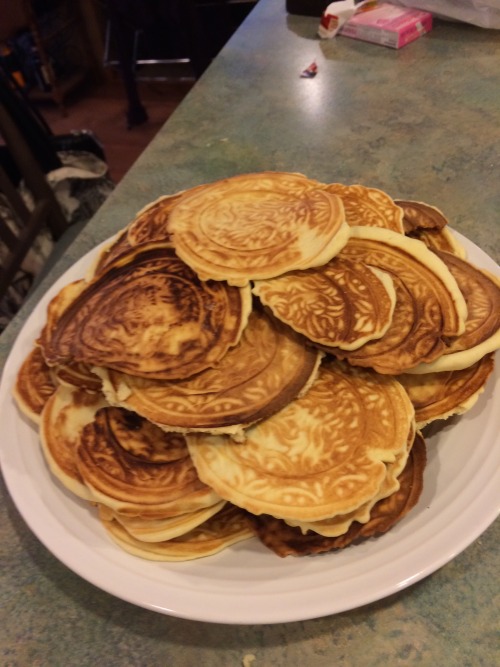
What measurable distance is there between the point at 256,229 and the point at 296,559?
554 mm

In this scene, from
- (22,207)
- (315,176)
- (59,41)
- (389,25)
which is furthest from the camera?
(59,41)

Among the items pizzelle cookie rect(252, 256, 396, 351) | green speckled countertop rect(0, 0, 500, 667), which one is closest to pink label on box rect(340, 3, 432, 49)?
green speckled countertop rect(0, 0, 500, 667)

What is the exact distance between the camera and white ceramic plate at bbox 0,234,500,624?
0.78m

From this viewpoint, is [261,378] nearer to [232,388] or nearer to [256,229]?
[232,388]

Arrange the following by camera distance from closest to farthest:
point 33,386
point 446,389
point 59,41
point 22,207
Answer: point 446,389
point 33,386
point 22,207
point 59,41

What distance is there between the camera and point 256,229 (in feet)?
3.30

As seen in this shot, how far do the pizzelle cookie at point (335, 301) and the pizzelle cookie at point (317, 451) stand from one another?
0.08 meters

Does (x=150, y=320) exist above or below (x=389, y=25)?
above

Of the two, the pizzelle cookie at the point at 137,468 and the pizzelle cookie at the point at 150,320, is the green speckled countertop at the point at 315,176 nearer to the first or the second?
the pizzelle cookie at the point at 137,468

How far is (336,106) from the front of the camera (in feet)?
6.84

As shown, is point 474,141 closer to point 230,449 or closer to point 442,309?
point 442,309

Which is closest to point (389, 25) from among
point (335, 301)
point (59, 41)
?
point (335, 301)

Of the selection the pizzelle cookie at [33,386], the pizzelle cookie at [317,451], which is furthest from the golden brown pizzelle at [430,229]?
the pizzelle cookie at [33,386]

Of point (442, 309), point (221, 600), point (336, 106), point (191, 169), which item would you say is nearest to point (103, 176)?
point (191, 169)
